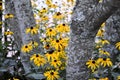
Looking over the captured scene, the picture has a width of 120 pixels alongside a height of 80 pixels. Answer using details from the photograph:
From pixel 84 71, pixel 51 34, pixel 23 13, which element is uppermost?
pixel 23 13

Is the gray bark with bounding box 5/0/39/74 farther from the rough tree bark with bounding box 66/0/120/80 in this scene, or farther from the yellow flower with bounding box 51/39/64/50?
the rough tree bark with bounding box 66/0/120/80

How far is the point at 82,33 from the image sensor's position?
123 inches

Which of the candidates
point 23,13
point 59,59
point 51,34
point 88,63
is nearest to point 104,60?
point 88,63

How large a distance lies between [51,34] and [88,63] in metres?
0.79

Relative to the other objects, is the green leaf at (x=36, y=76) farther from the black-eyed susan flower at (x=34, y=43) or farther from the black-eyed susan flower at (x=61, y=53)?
the black-eyed susan flower at (x=34, y=43)

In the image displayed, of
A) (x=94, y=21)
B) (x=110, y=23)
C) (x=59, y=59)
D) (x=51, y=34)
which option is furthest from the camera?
(x=110, y=23)

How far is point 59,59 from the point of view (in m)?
3.50

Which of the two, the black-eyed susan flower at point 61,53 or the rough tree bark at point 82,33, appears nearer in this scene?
the rough tree bark at point 82,33

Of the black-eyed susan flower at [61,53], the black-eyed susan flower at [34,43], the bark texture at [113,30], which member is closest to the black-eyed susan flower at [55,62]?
the black-eyed susan flower at [61,53]

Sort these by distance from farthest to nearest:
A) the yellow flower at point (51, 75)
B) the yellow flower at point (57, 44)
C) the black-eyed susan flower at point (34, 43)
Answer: the black-eyed susan flower at point (34, 43)
the yellow flower at point (57, 44)
the yellow flower at point (51, 75)

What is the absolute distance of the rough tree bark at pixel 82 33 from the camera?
9.77 feet

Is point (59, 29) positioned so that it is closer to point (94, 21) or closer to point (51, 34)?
point (51, 34)

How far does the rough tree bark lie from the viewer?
2.98 m

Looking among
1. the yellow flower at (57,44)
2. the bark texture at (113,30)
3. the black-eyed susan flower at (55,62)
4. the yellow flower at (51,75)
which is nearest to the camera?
the yellow flower at (51,75)
